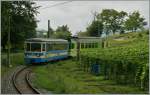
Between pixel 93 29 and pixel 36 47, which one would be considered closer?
pixel 36 47

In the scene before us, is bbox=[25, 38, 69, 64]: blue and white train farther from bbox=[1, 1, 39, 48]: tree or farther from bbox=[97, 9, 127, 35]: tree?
bbox=[97, 9, 127, 35]: tree

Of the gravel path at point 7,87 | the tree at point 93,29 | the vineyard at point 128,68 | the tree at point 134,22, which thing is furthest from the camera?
the tree at point 93,29

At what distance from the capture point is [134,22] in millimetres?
49156

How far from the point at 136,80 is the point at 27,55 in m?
15.1

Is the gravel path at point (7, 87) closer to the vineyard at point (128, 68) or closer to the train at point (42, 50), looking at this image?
the vineyard at point (128, 68)

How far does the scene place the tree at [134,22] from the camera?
1865 inches

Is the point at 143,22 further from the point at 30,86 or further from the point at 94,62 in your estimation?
the point at 30,86

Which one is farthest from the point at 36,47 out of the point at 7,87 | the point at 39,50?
the point at 7,87

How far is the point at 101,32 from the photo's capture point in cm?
6031

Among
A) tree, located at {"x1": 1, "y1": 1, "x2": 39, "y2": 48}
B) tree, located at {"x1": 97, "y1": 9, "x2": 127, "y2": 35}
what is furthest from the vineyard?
tree, located at {"x1": 97, "y1": 9, "x2": 127, "y2": 35}

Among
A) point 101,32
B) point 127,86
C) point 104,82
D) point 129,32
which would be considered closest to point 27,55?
point 104,82

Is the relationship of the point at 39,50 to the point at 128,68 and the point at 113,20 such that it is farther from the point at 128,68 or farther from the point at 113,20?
the point at 113,20

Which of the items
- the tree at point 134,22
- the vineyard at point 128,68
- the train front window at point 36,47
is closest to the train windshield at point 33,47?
the train front window at point 36,47

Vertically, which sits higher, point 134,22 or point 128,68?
point 134,22
